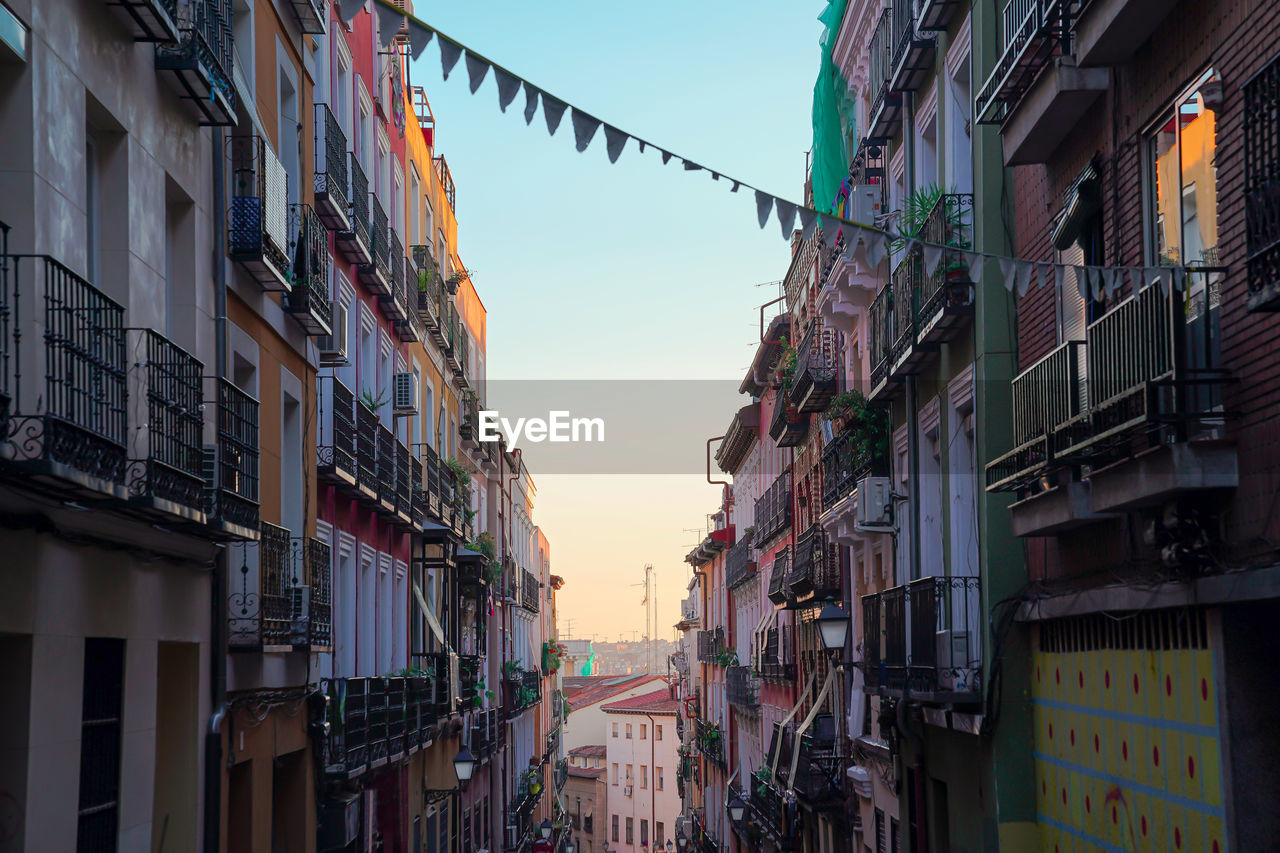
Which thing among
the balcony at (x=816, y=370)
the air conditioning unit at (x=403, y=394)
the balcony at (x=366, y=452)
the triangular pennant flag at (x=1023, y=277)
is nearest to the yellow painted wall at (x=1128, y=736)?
the triangular pennant flag at (x=1023, y=277)

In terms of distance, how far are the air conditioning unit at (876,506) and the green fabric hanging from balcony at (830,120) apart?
503cm

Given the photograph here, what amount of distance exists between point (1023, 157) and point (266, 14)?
767 cm

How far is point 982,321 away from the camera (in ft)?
46.9

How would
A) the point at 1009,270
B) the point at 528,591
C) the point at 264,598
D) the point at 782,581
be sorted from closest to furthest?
the point at 1009,270 < the point at 264,598 < the point at 782,581 < the point at 528,591

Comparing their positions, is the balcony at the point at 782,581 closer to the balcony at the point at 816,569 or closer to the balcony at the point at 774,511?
the balcony at the point at 774,511

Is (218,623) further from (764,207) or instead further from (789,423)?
(789,423)

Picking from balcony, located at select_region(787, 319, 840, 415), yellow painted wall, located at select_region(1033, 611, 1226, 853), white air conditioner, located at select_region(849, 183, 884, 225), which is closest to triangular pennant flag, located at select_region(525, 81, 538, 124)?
yellow painted wall, located at select_region(1033, 611, 1226, 853)

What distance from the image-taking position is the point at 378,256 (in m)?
21.0

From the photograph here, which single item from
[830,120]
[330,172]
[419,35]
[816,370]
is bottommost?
[419,35]

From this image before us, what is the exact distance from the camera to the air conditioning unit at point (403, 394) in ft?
74.3

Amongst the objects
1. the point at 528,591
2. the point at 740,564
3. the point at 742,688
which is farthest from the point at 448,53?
the point at 528,591

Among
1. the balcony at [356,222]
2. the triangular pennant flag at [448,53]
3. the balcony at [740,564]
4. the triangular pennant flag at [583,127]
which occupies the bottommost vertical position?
the balcony at [740,564]

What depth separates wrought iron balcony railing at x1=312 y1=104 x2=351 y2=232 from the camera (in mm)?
17000

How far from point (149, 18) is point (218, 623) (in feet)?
16.3
